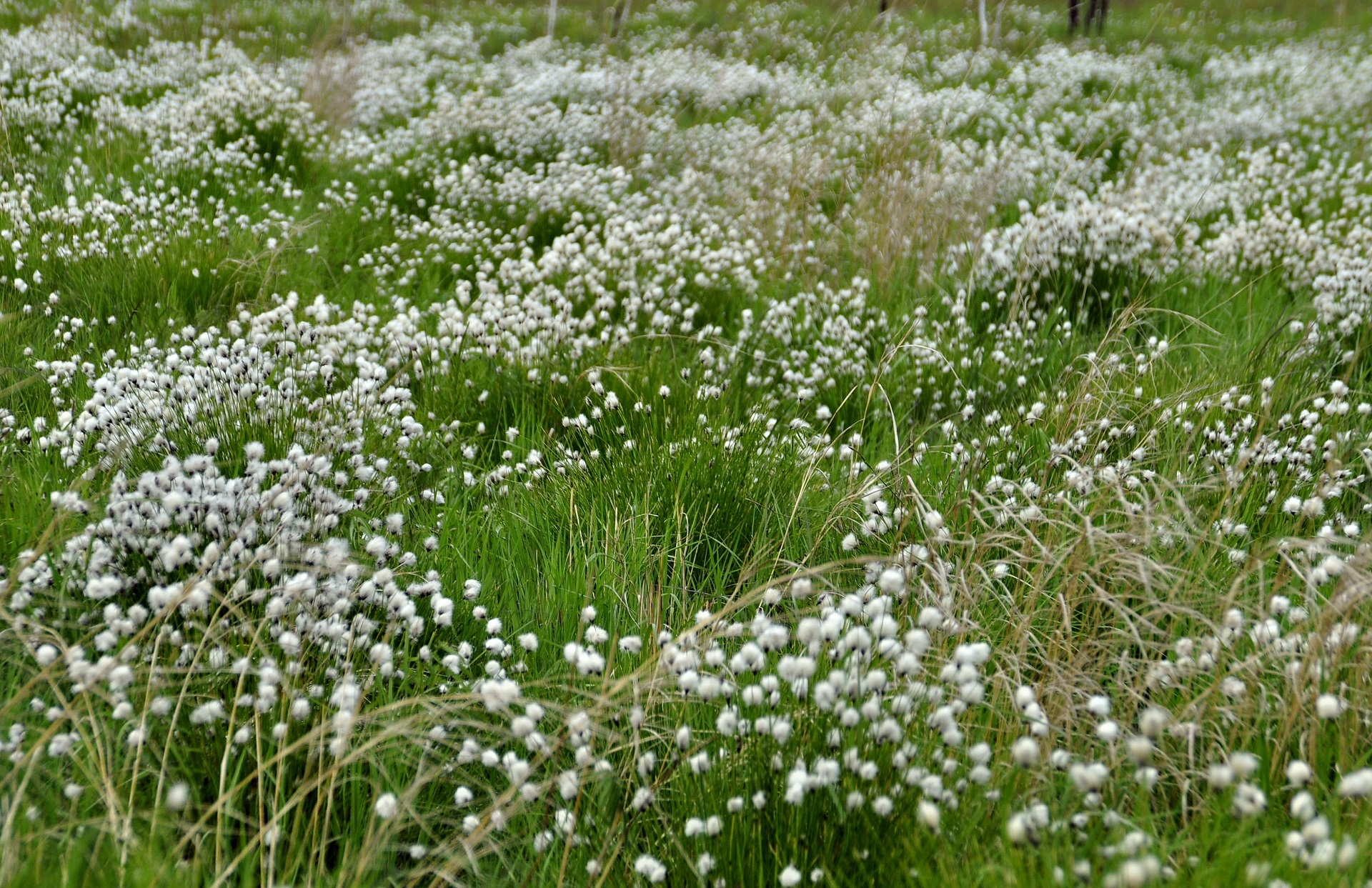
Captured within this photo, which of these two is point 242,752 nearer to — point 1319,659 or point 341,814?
point 341,814

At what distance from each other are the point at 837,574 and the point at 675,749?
101 centimetres

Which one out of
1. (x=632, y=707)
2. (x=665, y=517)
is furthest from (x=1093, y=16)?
(x=632, y=707)

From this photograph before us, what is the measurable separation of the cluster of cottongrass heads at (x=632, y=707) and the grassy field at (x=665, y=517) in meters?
0.02

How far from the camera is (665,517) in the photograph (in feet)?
11.3

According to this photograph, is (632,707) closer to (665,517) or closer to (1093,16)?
(665,517)

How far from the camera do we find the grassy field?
1949 mm

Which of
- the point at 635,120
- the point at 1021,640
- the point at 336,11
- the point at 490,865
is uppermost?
the point at 336,11

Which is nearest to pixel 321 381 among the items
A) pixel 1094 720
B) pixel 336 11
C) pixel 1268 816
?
pixel 1094 720

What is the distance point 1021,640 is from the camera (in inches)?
93.7

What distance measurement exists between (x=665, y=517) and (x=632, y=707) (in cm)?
111

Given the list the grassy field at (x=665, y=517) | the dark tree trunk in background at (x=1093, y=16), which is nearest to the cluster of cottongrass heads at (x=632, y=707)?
the grassy field at (x=665, y=517)

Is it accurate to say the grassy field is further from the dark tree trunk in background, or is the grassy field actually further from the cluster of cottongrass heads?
the dark tree trunk in background

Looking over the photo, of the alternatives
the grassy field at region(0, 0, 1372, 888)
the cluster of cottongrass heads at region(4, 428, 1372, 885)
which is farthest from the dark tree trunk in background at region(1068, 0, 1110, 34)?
the cluster of cottongrass heads at region(4, 428, 1372, 885)

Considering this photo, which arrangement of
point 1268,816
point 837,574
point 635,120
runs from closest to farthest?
1. point 1268,816
2. point 837,574
3. point 635,120
